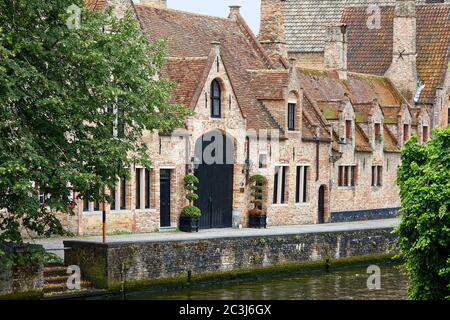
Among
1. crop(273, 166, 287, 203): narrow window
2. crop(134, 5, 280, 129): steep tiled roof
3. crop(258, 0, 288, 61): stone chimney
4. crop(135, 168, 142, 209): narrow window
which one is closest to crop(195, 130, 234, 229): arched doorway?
crop(134, 5, 280, 129): steep tiled roof

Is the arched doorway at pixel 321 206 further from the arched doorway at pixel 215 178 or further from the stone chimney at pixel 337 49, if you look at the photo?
the stone chimney at pixel 337 49

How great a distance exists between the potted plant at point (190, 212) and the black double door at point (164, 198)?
0.54 meters

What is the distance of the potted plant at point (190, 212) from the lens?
5009 centimetres

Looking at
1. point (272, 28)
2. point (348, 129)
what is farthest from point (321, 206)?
point (272, 28)

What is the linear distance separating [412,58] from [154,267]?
3502 centimetres

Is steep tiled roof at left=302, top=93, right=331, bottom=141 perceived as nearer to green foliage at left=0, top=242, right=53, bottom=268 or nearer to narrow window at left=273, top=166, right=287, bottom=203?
narrow window at left=273, top=166, right=287, bottom=203

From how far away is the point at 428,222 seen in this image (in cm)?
3161

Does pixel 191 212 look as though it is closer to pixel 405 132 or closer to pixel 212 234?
pixel 212 234

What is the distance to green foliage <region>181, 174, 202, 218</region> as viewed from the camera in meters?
50.1

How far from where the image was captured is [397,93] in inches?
2832

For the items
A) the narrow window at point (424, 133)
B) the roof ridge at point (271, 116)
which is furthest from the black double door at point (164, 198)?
the narrow window at point (424, 133)

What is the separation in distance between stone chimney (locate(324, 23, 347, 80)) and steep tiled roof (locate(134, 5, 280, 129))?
26.1 feet

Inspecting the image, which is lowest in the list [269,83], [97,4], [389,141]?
[389,141]

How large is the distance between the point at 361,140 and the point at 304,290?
23.4 m
